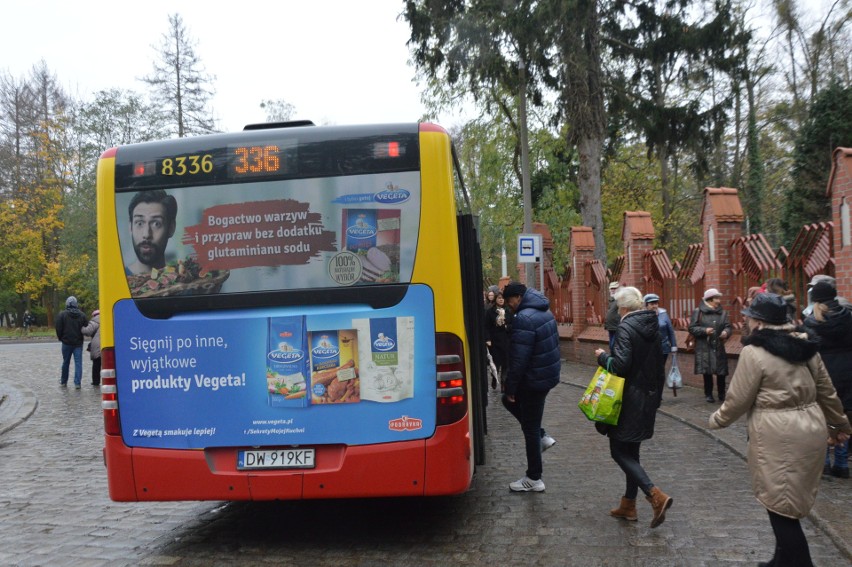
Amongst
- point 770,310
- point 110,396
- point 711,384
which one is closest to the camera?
point 770,310

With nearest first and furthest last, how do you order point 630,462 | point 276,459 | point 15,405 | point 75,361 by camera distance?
point 276,459, point 630,462, point 15,405, point 75,361

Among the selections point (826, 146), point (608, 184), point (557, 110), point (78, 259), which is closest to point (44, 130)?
point (78, 259)

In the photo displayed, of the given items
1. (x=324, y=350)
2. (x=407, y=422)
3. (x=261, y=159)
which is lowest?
(x=407, y=422)

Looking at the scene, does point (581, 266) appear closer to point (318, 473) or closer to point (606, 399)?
point (606, 399)

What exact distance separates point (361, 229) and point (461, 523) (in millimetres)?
2283

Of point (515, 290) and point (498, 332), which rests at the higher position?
point (515, 290)

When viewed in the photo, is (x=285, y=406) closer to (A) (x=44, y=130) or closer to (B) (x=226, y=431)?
(B) (x=226, y=431)

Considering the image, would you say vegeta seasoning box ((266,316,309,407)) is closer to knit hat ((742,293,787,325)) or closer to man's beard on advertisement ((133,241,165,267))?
man's beard on advertisement ((133,241,165,267))

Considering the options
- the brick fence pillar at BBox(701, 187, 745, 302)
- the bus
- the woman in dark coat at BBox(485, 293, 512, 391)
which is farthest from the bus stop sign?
the bus

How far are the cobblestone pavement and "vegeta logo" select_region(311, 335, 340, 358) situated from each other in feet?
2.71

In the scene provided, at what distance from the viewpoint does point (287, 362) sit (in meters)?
5.61

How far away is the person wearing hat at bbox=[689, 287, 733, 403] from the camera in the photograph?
1227 centimetres

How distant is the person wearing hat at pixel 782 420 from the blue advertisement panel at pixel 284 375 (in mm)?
1856

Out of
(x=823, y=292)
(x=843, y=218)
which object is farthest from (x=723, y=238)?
(x=823, y=292)
